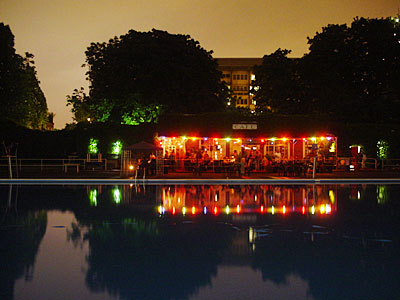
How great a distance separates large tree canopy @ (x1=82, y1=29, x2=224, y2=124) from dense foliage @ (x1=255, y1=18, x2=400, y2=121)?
10160 mm

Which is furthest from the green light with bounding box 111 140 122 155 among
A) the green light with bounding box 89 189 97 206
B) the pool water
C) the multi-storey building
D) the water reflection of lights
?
the multi-storey building

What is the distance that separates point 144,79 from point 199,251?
3008cm

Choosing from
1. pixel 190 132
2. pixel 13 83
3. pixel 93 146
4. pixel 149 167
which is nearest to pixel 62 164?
pixel 93 146

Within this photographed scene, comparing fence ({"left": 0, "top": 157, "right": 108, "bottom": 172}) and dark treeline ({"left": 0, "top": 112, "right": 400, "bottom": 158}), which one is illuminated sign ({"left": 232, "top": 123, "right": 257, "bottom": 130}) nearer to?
dark treeline ({"left": 0, "top": 112, "right": 400, "bottom": 158})

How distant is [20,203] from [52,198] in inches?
62.5

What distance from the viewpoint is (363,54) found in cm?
3819

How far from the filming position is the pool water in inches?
202

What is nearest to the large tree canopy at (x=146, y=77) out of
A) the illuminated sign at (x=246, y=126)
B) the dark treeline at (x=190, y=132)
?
the dark treeline at (x=190, y=132)

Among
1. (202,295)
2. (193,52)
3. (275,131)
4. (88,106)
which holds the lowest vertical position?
(202,295)

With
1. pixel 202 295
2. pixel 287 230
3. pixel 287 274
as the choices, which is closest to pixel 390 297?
pixel 287 274

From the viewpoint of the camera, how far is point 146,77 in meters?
35.6

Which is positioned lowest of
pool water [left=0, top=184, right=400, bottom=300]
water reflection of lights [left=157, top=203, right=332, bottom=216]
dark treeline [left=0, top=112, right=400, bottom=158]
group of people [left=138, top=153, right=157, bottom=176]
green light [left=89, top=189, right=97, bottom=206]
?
pool water [left=0, top=184, right=400, bottom=300]

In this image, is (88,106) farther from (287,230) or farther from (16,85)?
(287,230)

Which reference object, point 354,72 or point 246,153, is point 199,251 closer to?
point 246,153
